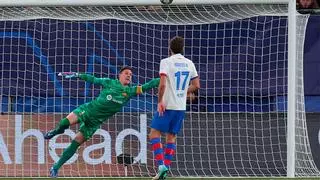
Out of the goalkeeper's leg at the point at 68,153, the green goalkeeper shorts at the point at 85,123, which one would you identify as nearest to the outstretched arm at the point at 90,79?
the green goalkeeper shorts at the point at 85,123

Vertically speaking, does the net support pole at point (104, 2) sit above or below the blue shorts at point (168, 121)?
above

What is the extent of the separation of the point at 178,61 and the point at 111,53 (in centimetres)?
340

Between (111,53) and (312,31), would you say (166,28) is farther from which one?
(312,31)

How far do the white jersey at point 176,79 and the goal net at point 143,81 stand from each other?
302 cm

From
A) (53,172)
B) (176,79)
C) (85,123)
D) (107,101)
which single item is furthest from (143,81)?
(176,79)

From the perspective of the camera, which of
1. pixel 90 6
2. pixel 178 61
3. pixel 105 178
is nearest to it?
pixel 178 61

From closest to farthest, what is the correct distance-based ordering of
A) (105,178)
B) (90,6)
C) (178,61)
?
(178,61)
(105,178)
(90,6)

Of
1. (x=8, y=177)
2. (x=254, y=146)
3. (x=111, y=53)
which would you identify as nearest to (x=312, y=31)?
(x=254, y=146)

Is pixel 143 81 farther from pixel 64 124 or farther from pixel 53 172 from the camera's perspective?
pixel 53 172

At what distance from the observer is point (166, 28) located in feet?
47.8

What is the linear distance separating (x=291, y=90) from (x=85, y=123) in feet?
9.86

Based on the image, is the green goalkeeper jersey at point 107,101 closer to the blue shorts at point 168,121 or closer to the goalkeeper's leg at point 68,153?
the goalkeeper's leg at point 68,153

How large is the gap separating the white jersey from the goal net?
9.91 ft

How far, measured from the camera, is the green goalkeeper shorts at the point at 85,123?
42.4 ft
